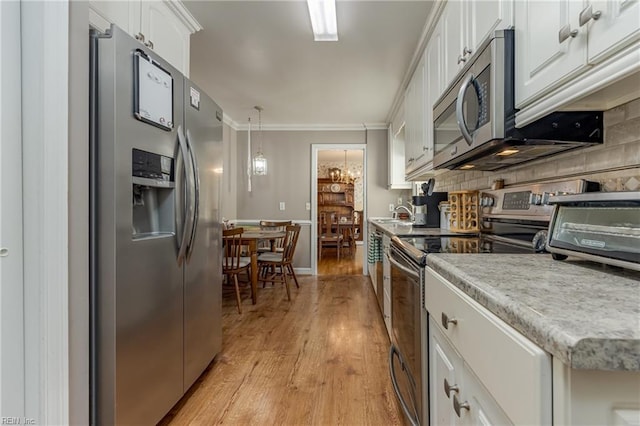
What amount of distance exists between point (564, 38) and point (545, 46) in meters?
0.11

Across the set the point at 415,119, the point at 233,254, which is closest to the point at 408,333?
the point at 415,119

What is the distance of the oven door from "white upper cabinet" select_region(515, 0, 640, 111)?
0.69 metres

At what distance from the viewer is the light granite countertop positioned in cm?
39

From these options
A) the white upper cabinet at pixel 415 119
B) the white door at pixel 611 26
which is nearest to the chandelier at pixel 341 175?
the white upper cabinet at pixel 415 119

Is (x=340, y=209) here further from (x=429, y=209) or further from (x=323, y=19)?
(x=323, y=19)

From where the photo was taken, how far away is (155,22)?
177cm

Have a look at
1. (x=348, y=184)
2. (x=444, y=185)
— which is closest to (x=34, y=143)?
(x=444, y=185)

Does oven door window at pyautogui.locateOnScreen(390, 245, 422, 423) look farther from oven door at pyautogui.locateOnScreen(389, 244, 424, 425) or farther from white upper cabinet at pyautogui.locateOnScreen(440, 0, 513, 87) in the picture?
white upper cabinet at pyautogui.locateOnScreen(440, 0, 513, 87)

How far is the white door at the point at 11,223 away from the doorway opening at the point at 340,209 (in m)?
4.32

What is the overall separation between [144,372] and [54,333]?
0.40m

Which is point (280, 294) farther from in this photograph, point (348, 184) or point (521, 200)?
point (348, 184)

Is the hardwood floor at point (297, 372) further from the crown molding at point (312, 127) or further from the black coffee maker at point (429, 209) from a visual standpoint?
the crown molding at point (312, 127)

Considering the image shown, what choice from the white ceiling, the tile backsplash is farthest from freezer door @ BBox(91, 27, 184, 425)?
the tile backsplash

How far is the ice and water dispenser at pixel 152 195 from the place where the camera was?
50.5 inches
